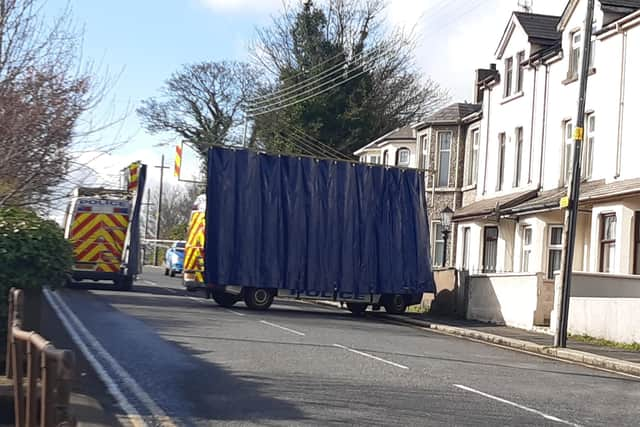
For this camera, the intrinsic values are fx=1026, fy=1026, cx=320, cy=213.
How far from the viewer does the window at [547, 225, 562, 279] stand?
3123 cm

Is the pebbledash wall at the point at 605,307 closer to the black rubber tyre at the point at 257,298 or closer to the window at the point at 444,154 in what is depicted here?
the black rubber tyre at the point at 257,298

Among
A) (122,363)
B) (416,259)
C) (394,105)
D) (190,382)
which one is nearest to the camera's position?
(190,382)

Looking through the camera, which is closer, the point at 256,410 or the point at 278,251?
the point at 256,410

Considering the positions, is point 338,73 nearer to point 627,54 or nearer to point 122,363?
point 627,54

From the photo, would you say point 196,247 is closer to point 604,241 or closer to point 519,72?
point 604,241

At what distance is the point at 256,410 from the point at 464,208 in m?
29.2

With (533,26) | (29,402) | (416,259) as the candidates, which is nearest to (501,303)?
(416,259)

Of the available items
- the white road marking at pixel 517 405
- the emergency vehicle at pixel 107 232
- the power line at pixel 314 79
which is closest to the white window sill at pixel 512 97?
the emergency vehicle at pixel 107 232

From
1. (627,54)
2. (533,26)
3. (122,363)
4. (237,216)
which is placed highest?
(533,26)

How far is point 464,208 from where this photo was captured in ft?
127

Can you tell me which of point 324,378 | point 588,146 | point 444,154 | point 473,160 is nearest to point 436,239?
point 444,154

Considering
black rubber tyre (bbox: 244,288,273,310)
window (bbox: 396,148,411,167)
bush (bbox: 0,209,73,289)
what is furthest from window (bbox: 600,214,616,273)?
window (bbox: 396,148,411,167)

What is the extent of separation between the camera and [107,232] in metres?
31.3

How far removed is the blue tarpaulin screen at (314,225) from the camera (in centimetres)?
2608
